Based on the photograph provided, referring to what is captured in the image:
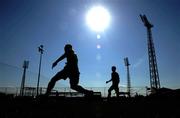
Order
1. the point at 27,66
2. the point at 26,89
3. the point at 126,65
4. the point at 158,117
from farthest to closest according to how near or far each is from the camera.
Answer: the point at 27,66
the point at 126,65
the point at 26,89
the point at 158,117

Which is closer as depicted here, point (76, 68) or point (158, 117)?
point (158, 117)

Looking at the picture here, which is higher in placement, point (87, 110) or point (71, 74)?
point (71, 74)

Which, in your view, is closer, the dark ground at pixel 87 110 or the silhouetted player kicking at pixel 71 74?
the dark ground at pixel 87 110

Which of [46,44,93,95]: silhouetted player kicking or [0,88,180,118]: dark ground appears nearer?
[0,88,180,118]: dark ground

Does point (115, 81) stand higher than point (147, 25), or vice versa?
point (147, 25)

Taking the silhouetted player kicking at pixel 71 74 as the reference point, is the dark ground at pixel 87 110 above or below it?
below

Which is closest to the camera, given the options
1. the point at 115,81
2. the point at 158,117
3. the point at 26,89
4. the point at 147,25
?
the point at 158,117

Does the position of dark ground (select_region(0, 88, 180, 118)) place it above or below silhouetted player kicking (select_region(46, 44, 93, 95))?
below

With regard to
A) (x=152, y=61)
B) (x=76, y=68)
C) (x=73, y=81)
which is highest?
(x=152, y=61)

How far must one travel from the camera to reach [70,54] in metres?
6.14

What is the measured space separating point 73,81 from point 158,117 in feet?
10.8

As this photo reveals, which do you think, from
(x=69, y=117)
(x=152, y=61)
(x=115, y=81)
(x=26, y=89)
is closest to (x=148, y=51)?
(x=152, y=61)

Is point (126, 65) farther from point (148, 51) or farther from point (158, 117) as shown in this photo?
point (158, 117)

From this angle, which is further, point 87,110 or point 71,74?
point 71,74
